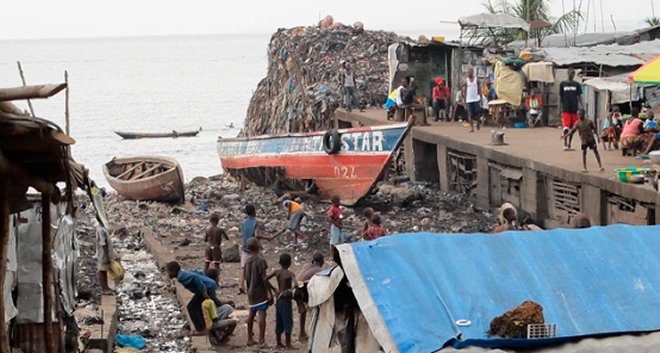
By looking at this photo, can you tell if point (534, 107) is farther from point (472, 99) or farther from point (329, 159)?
point (329, 159)

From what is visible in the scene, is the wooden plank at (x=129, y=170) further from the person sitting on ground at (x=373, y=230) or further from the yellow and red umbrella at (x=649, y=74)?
the person sitting on ground at (x=373, y=230)

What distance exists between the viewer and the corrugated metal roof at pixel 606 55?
79.6ft

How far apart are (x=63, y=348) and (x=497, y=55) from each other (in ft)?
57.3

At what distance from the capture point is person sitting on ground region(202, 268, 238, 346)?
12.9m

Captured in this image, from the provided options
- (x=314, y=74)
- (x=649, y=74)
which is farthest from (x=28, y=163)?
(x=314, y=74)

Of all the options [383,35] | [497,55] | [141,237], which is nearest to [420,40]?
[497,55]

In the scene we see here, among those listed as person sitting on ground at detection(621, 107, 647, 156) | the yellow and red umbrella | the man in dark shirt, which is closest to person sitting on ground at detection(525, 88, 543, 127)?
the man in dark shirt

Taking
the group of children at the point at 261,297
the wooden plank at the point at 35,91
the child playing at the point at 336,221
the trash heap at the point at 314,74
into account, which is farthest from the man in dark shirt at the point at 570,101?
the wooden plank at the point at 35,91

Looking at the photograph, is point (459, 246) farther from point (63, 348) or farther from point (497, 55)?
point (497, 55)

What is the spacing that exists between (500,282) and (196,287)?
4307 millimetres

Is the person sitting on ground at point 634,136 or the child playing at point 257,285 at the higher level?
the person sitting on ground at point 634,136

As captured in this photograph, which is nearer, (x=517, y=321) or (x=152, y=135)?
(x=517, y=321)

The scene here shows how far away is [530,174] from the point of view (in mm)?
20391

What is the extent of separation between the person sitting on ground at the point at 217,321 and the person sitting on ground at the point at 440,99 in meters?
14.7
